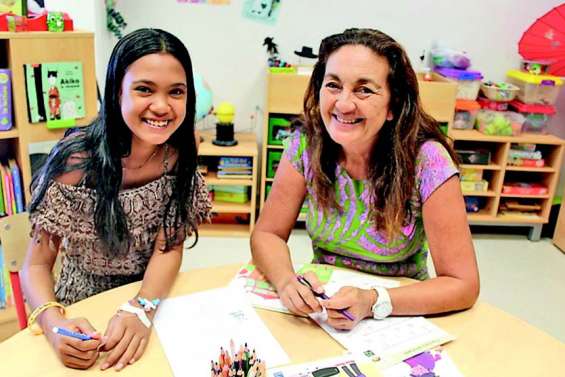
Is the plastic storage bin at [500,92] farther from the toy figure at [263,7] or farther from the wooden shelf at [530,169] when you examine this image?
the toy figure at [263,7]

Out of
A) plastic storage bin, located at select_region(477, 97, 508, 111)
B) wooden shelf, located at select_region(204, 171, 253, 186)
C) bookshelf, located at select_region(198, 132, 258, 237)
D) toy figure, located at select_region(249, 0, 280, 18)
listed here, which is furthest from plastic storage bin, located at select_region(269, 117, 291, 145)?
plastic storage bin, located at select_region(477, 97, 508, 111)

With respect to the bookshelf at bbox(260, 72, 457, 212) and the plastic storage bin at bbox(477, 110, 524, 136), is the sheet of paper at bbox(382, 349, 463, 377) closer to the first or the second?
the bookshelf at bbox(260, 72, 457, 212)

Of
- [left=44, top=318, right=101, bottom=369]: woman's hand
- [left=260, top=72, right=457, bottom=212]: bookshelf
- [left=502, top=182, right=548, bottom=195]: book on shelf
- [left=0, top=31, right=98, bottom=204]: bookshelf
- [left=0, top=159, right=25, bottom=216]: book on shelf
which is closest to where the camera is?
[left=44, top=318, right=101, bottom=369]: woman's hand

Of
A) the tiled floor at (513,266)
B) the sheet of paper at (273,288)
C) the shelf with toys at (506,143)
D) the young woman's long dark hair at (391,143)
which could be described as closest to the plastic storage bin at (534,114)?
the shelf with toys at (506,143)

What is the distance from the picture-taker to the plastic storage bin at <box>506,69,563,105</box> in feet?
10.9

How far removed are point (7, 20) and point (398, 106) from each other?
1469 millimetres

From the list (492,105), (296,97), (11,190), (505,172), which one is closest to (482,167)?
(505,172)

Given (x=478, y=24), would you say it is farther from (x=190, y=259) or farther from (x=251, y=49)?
(x=190, y=259)

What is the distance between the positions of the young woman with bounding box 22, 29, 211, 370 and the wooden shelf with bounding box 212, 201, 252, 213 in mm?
1674

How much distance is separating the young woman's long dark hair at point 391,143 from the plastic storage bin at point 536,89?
2096 mm

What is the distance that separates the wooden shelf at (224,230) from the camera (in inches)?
130

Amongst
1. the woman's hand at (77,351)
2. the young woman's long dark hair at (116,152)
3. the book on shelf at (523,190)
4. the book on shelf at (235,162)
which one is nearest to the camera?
the woman's hand at (77,351)

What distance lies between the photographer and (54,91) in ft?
Result: 7.14

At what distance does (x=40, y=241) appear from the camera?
1.37 metres
